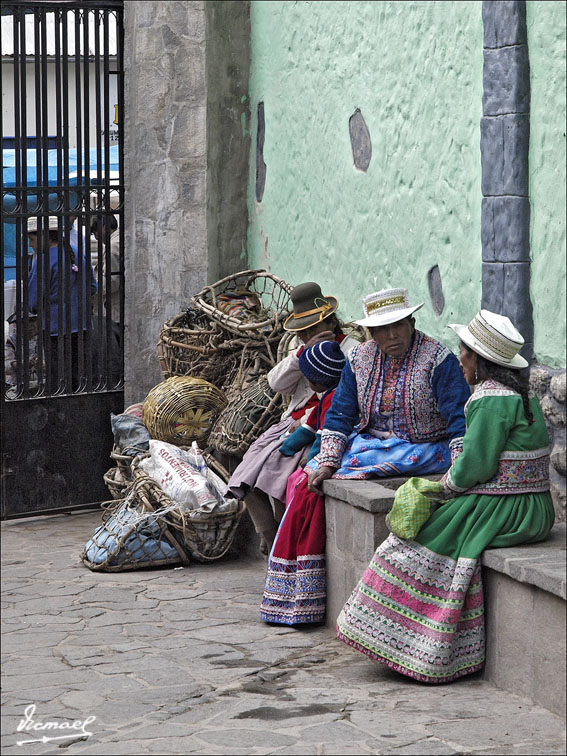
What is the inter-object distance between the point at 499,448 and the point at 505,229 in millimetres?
1173

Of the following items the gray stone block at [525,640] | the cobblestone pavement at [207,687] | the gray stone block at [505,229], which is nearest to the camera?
the cobblestone pavement at [207,687]

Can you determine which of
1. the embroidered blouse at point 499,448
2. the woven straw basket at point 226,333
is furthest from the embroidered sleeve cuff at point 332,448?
the woven straw basket at point 226,333

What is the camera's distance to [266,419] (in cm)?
659

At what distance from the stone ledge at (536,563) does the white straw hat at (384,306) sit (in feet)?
3.86

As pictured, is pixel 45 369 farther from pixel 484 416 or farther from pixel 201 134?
pixel 484 416


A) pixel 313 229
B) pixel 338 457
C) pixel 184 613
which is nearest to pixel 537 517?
pixel 338 457

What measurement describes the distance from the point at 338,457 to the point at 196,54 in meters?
3.82

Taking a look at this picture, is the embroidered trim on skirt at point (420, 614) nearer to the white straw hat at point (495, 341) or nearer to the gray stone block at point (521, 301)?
the white straw hat at point (495, 341)

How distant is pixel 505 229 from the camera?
518 centimetres

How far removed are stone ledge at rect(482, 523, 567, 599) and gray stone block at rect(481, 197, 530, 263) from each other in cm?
125

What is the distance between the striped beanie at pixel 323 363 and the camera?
18.4ft

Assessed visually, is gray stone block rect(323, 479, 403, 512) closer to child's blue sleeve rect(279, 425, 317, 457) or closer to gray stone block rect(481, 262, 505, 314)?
child's blue sleeve rect(279, 425, 317, 457)

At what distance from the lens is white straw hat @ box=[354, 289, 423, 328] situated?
16.9 ft

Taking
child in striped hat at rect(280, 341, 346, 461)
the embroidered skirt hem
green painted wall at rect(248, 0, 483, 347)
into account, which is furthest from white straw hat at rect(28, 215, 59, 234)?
the embroidered skirt hem
